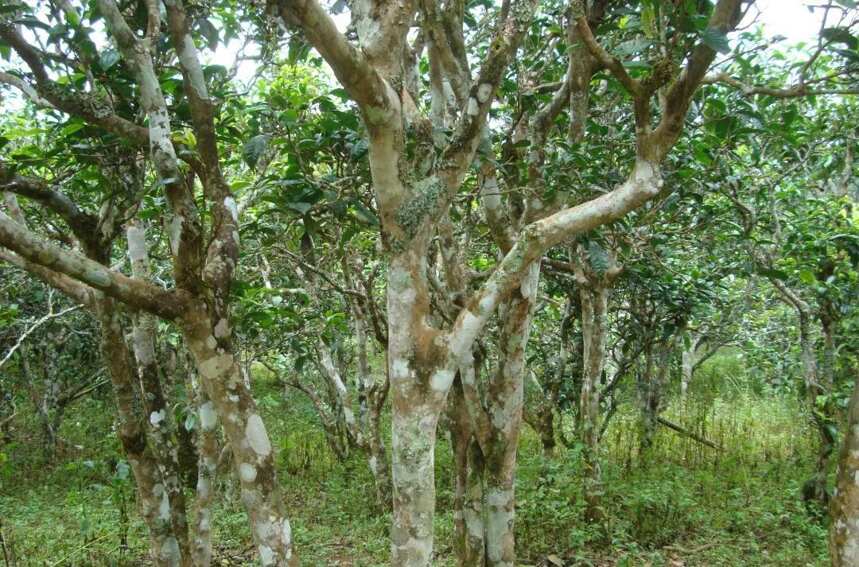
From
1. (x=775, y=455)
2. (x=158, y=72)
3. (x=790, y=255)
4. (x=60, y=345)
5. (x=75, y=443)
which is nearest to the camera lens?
(x=158, y=72)

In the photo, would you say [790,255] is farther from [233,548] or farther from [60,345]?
[60,345]

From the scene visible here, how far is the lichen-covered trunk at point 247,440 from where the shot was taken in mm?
2334

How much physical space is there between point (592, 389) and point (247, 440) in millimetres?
3721

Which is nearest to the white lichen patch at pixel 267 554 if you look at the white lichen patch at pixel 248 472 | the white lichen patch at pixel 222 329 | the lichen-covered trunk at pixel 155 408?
the white lichen patch at pixel 248 472

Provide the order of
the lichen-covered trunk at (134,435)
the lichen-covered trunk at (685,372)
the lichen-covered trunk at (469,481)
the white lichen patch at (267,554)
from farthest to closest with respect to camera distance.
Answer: the lichen-covered trunk at (685,372) < the lichen-covered trunk at (469,481) < the lichen-covered trunk at (134,435) < the white lichen patch at (267,554)

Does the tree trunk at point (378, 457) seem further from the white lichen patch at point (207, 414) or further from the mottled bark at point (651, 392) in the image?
the mottled bark at point (651, 392)

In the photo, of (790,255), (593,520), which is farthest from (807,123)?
(593,520)

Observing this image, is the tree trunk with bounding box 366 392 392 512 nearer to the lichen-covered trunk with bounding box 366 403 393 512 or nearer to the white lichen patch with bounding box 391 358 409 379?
the lichen-covered trunk with bounding box 366 403 393 512

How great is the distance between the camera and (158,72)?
303cm

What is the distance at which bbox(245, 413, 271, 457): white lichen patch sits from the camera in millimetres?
2385

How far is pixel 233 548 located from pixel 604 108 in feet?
16.1

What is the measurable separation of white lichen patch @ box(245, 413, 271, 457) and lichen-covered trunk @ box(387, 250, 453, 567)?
1.70 feet

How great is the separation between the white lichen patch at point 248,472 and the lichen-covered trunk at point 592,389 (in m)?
3.49

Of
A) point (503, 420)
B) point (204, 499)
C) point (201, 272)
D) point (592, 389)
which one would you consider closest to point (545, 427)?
point (592, 389)
